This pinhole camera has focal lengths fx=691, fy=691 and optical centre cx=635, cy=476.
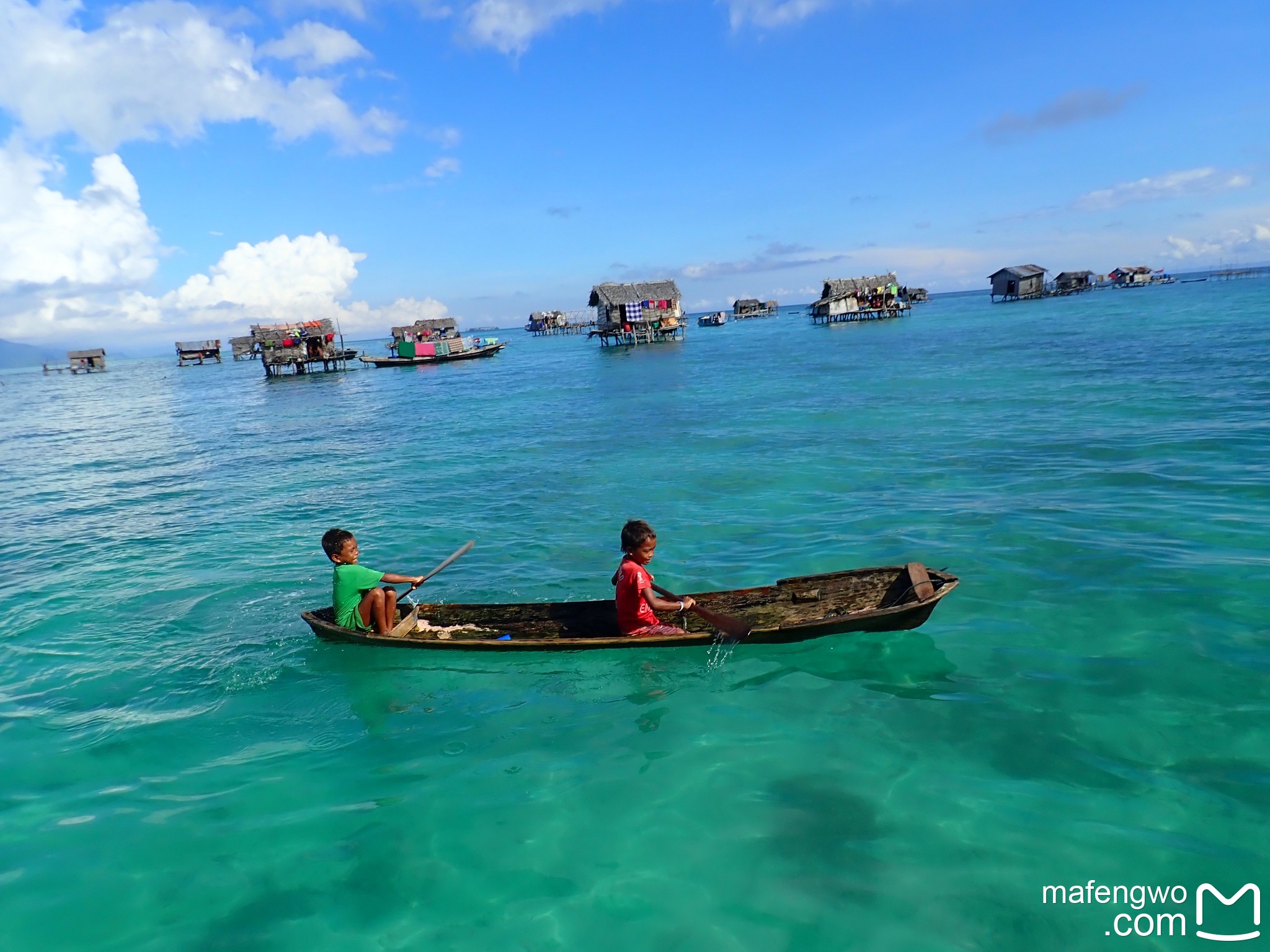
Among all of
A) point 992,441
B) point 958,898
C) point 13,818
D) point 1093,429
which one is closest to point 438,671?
point 13,818

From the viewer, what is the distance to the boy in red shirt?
659 cm

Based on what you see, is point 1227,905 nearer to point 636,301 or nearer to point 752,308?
point 636,301

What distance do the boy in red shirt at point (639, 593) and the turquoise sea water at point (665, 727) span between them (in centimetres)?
33

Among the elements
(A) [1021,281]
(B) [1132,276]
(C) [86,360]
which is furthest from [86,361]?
(B) [1132,276]

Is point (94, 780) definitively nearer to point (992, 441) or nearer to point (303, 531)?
point (303, 531)

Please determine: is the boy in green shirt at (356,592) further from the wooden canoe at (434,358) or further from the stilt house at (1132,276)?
the stilt house at (1132,276)

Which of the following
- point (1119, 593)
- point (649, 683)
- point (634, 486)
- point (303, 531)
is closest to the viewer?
point (649, 683)

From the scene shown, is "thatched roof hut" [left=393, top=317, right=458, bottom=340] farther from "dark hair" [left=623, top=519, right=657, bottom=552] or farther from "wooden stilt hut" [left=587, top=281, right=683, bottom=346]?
"dark hair" [left=623, top=519, right=657, bottom=552]

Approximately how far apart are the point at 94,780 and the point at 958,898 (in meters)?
6.53

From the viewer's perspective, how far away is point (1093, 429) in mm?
15922

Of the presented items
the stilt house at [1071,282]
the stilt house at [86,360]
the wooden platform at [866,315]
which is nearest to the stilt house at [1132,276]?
the stilt house at [1071,282]

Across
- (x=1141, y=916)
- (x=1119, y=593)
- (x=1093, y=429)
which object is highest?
(x=1093, y=429)

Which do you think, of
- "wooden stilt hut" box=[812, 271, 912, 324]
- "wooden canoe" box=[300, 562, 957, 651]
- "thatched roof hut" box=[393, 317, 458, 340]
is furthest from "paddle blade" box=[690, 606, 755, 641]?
"wooden stilt hut" box=[812, 271, 912, 324]

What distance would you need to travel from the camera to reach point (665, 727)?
5840mm
